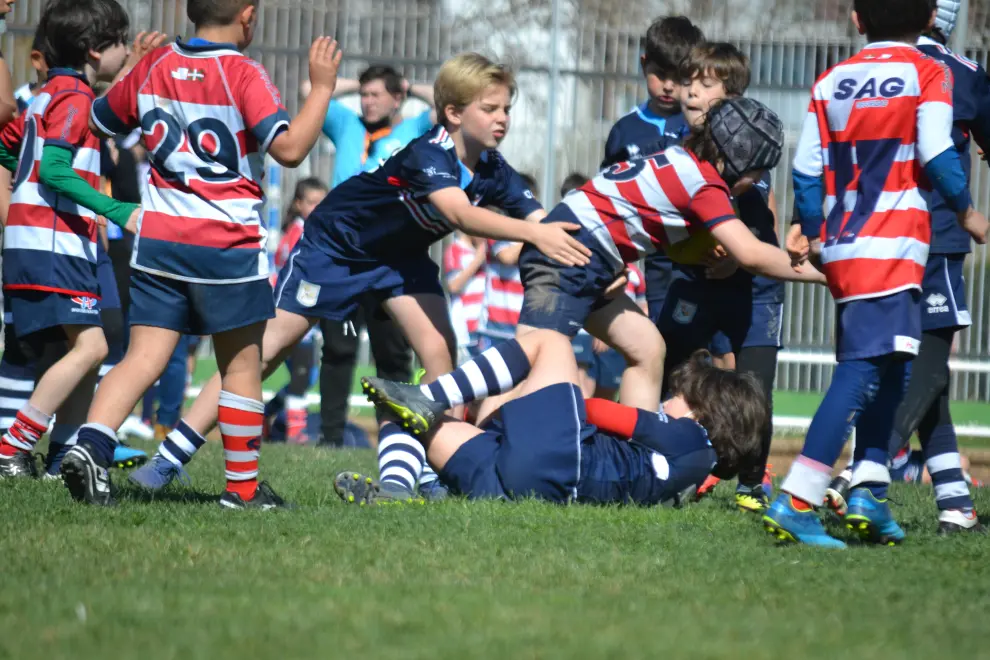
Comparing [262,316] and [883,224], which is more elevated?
[883,224]

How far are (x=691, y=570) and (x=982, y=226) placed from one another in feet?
5.47

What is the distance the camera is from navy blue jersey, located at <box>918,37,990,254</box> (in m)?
4.81

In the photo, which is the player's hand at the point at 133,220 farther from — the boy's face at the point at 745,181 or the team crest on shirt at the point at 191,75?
the boy's face at the point at 745,181

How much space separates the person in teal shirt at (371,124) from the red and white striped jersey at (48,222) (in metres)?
3.22

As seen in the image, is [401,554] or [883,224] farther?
[883,224]

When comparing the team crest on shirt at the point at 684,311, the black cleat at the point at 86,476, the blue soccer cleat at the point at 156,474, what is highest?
the team crest on shirt at the point at 684,311

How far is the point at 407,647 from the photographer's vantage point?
2.60 metres

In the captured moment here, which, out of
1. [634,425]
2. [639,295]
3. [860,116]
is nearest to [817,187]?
[860,116]

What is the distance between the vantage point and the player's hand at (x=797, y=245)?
4.30 metres

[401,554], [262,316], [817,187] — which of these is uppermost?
[817,187]

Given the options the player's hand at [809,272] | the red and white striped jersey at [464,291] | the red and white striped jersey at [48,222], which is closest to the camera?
the player's hand at [809,272]

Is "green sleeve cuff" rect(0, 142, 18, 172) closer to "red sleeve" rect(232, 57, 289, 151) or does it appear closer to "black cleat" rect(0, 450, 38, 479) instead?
"black cleat" rect(0, 450, 38, 479)

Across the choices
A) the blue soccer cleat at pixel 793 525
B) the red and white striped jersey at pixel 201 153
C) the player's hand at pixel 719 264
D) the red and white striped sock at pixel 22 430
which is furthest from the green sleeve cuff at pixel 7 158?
the blue soccer cleat at pixel 793 525

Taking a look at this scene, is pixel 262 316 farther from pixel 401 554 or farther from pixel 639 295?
pixel 639 295
